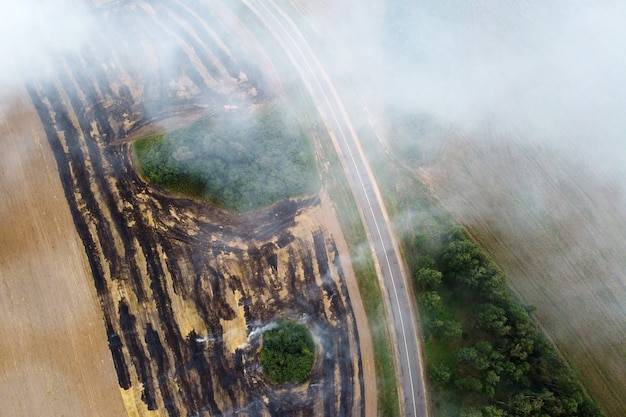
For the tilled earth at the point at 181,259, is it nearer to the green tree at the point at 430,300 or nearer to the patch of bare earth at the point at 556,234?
the green tree at the point at 430,300

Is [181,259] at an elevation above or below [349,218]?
above

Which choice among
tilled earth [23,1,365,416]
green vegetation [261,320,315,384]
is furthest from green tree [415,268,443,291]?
green vegetation [261,320,315,384]

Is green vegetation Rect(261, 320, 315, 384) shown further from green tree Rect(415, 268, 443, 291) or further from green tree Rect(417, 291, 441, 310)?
green tree Rect(415, 268, 443, 291)

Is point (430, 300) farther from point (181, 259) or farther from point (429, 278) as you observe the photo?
point (181, 259)

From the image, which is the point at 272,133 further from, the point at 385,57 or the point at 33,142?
the point at 33,142

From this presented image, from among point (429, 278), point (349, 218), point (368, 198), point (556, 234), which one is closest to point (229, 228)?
point (349, 218)

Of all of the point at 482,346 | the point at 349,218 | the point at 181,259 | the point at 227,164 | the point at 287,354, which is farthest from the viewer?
the point at 349,218

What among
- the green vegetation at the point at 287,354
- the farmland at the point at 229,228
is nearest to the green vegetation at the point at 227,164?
the farmland at the point at 229,228
